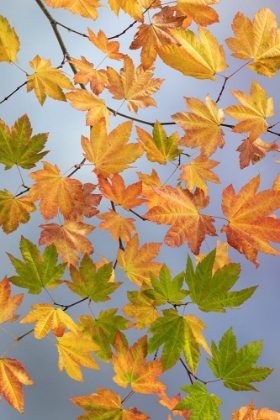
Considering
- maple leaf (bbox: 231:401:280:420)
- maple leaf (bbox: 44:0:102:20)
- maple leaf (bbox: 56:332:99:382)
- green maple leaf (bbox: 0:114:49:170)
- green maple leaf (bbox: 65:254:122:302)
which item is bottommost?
maple leaf (bbox: 231:401:280:420)

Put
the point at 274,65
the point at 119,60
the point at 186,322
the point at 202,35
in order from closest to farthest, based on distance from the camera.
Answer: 1. the point at 186,322
2. the point at 202,35
3. the point at 274,65
4. the point at 119,60

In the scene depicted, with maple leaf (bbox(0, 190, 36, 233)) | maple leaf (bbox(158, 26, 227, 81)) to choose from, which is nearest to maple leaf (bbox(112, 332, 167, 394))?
maple leaf (bbox(0, 190, 36, 233))

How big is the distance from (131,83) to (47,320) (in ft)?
3.82

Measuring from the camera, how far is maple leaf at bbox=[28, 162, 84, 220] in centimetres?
191

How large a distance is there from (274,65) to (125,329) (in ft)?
3.95

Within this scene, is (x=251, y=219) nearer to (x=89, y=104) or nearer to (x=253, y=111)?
(x=253, y=111)

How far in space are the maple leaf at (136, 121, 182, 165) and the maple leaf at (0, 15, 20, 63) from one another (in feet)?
2.01

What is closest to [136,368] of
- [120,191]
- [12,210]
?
[120,191]

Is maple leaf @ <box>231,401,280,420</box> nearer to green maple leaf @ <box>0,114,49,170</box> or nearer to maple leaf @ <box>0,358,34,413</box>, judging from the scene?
maple leaf @ <box>0,358,34,413</box>

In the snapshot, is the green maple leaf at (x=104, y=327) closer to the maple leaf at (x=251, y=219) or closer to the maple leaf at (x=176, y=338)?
the maple leaf at (x=176, y=338)

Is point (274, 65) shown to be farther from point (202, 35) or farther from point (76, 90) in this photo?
point (76, 90)

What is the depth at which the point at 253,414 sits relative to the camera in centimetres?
183

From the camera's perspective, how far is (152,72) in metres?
2.28

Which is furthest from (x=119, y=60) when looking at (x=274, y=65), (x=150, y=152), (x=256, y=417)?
(x=256, y=417)
